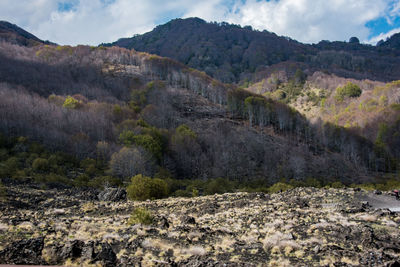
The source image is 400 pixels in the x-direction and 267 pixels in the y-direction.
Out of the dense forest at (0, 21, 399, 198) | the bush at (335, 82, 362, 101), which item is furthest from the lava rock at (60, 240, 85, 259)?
the bush at (335, 82, 362, 101)

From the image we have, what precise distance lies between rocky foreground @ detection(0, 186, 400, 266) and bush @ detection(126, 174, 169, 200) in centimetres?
488

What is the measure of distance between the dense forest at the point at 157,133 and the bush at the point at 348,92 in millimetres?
476

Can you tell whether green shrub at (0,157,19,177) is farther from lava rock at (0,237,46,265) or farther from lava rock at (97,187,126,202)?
lava rock at (0,237,46,265)

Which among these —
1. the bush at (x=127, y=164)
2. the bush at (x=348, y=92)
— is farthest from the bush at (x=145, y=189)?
the bush at (x=348, y=92)

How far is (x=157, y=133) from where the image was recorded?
50344 millimetres

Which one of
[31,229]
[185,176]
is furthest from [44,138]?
[31,229]

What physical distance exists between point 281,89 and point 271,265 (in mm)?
130844

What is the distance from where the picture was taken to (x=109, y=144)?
45344 mm

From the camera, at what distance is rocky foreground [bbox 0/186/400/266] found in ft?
25.7

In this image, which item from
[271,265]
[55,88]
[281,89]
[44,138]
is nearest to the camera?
[271,265]

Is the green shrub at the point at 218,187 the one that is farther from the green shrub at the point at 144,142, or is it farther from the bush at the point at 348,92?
the bush at the point at 348,92

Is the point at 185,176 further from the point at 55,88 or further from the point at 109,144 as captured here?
the point at 55,88

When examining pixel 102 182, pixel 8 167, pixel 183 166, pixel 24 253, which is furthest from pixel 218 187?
pixel 24 253

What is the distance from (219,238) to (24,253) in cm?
634
